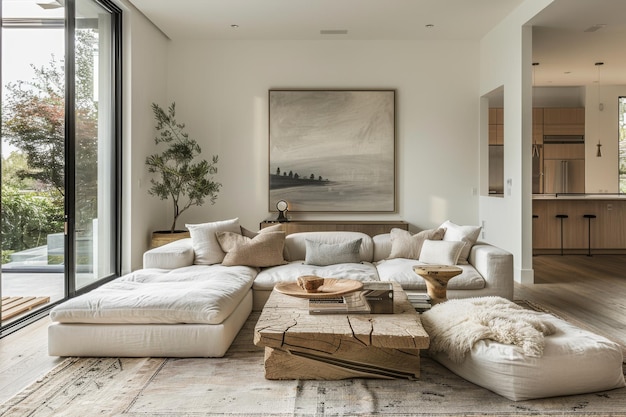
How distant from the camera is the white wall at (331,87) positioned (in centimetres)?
728

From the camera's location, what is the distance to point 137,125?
6242 mm

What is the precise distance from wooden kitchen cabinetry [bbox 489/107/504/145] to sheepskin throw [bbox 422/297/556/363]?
656cm

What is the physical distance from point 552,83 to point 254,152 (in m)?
5.84

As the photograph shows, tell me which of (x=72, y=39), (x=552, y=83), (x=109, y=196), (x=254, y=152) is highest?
(x=552, y=83)

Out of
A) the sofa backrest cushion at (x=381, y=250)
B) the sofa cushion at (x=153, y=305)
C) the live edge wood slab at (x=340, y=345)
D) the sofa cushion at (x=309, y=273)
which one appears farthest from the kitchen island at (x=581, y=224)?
the sofa cushion at (x=153, y=305)

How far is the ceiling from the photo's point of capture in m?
5.72

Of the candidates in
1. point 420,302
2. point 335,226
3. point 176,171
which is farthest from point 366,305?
point 176,171

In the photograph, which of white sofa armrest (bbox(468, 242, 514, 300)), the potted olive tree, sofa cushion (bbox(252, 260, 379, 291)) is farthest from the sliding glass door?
white sofa armrest (bbox(468, 242, 514, 300))

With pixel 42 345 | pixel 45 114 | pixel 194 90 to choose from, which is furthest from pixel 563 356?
pixel 194 90

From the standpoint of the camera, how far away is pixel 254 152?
7332mm

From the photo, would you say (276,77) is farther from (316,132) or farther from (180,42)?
(180,42)

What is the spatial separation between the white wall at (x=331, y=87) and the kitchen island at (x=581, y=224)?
1649 millimetres

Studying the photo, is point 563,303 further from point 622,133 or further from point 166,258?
point 622,133

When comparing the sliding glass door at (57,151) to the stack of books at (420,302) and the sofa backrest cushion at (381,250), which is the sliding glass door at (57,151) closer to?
the sofa backrest cushion at (381,250)
